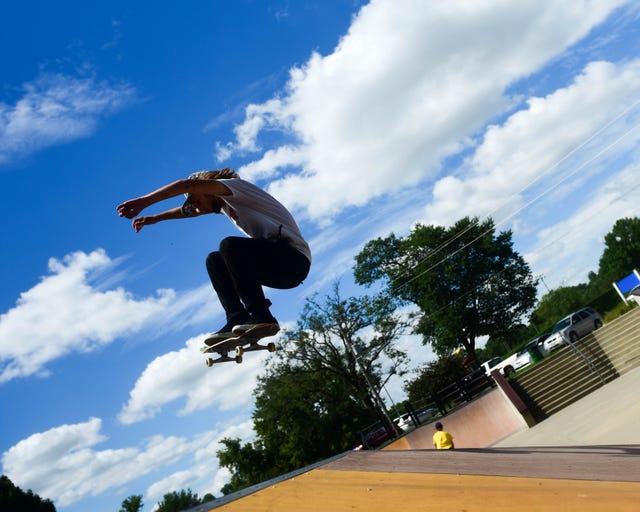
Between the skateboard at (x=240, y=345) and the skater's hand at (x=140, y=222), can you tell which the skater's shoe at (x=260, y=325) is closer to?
the skateboard at (x=240, y=345)

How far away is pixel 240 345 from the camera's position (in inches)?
186

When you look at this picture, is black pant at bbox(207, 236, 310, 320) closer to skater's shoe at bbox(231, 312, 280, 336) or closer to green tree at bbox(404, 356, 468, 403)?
skater's shoe at bbox(231, 312, 280, 336)

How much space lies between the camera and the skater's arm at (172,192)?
388 cm

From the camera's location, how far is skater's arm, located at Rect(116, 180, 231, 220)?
388 centimetres

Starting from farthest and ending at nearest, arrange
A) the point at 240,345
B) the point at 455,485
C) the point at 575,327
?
the point at 575,327 < the point at 240,345 < the point at 455,485

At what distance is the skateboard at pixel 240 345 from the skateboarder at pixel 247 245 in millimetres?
61

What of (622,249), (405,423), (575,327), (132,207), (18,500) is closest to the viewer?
(132,207)

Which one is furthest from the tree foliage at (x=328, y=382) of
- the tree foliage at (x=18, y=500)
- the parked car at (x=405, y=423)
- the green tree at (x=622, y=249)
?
the green tree at (x=622, y=249)

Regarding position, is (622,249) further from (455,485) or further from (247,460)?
(455,485)

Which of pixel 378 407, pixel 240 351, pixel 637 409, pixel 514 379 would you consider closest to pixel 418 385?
pixel 378 407

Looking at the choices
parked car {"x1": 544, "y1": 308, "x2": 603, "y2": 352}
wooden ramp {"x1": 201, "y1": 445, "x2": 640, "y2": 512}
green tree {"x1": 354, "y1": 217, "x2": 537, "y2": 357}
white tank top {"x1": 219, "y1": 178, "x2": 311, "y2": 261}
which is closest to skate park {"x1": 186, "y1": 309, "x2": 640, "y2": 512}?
wooden ramp {"x1": 201, "y1": 445, "x2": 640, "y2": 512}

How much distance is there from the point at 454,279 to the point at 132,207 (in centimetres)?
4490

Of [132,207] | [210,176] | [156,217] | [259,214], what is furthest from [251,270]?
[156,217]

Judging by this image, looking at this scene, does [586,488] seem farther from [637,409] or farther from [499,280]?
[499,280]
